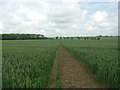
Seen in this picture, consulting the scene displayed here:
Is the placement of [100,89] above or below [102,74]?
below

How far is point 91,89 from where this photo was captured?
6715 millimetres

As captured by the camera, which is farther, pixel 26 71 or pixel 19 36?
pixel 19 36

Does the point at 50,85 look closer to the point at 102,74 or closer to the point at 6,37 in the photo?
the point at 102,74

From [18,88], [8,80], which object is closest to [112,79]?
[18,88]

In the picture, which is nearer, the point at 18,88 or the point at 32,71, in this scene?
the point at 18,88

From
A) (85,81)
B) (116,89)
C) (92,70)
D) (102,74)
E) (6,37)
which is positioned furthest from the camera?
(6,37)

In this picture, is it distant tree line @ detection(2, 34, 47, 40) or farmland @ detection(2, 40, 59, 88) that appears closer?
farmland @ detection(2, 40, 59, 88)

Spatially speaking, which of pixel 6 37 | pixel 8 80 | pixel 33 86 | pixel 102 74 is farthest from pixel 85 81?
pixel 6 37

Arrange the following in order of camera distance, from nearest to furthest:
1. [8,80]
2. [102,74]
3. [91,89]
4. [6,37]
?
1. [8,80]
2. [91,89]
3. [102,74]
4. [6,37]

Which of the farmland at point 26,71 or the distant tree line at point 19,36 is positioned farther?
the distant tree line at point 19,36

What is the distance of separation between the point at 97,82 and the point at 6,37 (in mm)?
125151

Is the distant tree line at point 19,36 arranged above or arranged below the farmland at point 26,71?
above

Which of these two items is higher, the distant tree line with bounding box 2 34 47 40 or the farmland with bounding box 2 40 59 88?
the distant tree line with bounding box 2 34 47 40

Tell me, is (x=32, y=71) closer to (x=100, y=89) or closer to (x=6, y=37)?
(x=100, y=89)
